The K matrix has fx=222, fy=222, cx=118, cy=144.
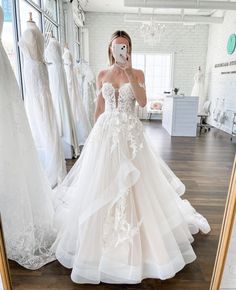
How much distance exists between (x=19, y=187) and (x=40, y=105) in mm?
1016

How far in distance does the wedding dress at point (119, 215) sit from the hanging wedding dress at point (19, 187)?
18 cm

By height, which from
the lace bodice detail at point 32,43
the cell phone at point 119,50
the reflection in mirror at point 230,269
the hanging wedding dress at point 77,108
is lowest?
the reflection in mirror at point 230,269

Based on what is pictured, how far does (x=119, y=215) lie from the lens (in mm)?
1153

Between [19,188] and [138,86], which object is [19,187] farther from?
[138,86]

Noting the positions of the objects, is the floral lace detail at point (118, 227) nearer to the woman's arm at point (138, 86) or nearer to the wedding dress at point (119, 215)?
the wedding dress at point (119, 215)

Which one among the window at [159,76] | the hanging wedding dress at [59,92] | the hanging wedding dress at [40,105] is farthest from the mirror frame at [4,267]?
the window at [159,76]

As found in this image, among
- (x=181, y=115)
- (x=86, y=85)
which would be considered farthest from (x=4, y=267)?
(x=181, y=115)

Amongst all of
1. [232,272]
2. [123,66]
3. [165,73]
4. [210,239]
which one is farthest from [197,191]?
[165,73]

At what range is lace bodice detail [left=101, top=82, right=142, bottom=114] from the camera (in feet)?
3.85

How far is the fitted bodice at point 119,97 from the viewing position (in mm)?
1175

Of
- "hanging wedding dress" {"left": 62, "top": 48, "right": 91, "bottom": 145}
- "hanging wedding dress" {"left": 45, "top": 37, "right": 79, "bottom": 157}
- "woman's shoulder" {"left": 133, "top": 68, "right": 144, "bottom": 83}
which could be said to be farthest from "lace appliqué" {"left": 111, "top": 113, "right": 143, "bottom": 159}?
"hanging wedding dress" {"left": 62, "top": 48, "right": 91, "bottom": 145}

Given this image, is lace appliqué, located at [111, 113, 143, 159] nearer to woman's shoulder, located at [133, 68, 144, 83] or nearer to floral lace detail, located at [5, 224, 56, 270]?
woman's shoulder, located at [133, 68, 144, 83]

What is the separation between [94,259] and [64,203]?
1.84ft

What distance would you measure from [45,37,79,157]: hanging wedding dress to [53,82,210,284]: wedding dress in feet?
5.63
